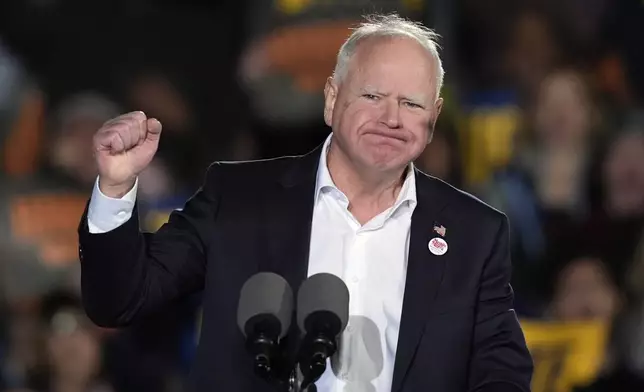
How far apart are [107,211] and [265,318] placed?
386 mm

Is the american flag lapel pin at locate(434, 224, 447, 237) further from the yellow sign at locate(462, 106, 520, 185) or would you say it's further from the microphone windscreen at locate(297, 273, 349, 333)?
the yellow sign at locate(462, 106, 520, 185)

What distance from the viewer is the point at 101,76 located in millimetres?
4133

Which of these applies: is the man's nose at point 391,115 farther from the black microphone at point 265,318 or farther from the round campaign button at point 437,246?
the black microphone at point 265,318

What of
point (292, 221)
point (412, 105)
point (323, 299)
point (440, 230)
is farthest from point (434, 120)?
point (323, 299)

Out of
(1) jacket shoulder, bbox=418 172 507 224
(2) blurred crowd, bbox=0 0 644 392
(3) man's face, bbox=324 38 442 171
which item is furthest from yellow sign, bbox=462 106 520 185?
(3) man's face, bbox=324 38 442 171

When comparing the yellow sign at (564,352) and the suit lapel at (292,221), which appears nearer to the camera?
→ the suit lapel at (292,221)

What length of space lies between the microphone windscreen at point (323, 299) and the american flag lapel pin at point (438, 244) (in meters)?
0.40

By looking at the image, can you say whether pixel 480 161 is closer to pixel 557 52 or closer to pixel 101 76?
pixel 557 52

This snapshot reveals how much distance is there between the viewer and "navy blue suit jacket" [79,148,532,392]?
1.74 metres

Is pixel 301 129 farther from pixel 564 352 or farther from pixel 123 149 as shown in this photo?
pixel 123 149

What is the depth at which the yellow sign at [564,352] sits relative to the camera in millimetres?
3859

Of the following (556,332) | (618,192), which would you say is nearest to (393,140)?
(556,332)

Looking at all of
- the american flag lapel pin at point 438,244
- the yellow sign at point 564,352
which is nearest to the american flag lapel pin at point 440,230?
the american flag lapel pin at point 438,244

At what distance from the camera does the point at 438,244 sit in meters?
1.89
